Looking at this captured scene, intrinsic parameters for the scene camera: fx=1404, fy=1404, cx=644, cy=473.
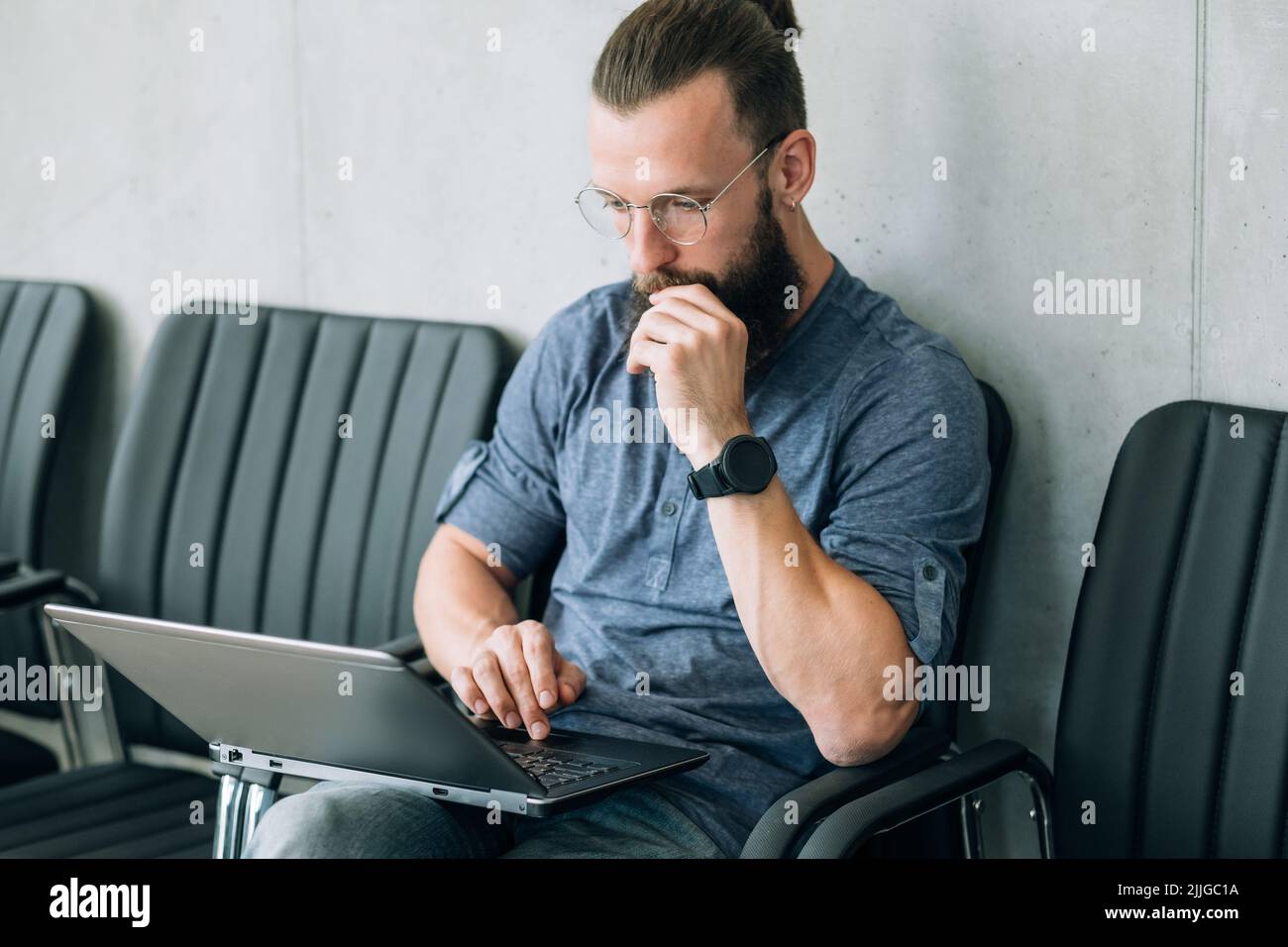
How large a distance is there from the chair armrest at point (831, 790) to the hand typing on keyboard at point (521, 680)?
0.91ft

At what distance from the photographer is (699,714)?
1.66 metres

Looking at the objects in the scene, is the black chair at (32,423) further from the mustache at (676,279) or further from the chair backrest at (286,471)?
the mustache at (676,279)

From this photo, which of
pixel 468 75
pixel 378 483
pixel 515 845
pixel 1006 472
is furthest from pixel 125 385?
pixel 1006 472

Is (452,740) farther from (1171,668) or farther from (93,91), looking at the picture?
(93,91)

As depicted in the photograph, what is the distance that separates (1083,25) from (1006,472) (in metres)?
0.56

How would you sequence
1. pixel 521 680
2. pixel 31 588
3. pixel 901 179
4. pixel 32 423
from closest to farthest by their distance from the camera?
1. pixel 521 680
2. pixel 901 179
3. pixel 31 588
4. pixel 32 423

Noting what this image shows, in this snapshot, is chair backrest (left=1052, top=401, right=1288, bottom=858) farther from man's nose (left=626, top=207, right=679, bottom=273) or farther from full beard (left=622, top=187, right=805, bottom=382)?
man's nose (left=626, top=207, right=679, bottom=273)

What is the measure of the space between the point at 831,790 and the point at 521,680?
376mm

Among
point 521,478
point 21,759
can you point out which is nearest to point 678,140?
point 521,478

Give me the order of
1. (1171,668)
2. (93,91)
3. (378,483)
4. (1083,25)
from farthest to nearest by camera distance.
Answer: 1. (93,91)
2. (378,483)
3. (1083,25)
4. (1171,668)

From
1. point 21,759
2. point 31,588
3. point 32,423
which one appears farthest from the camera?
point 21,759

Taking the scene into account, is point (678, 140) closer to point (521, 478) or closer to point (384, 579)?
point (521, 478)

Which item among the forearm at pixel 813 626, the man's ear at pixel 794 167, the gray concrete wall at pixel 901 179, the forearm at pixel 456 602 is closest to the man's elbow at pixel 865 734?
the forearm at pixel 813 626

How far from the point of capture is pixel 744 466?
1510 mm
